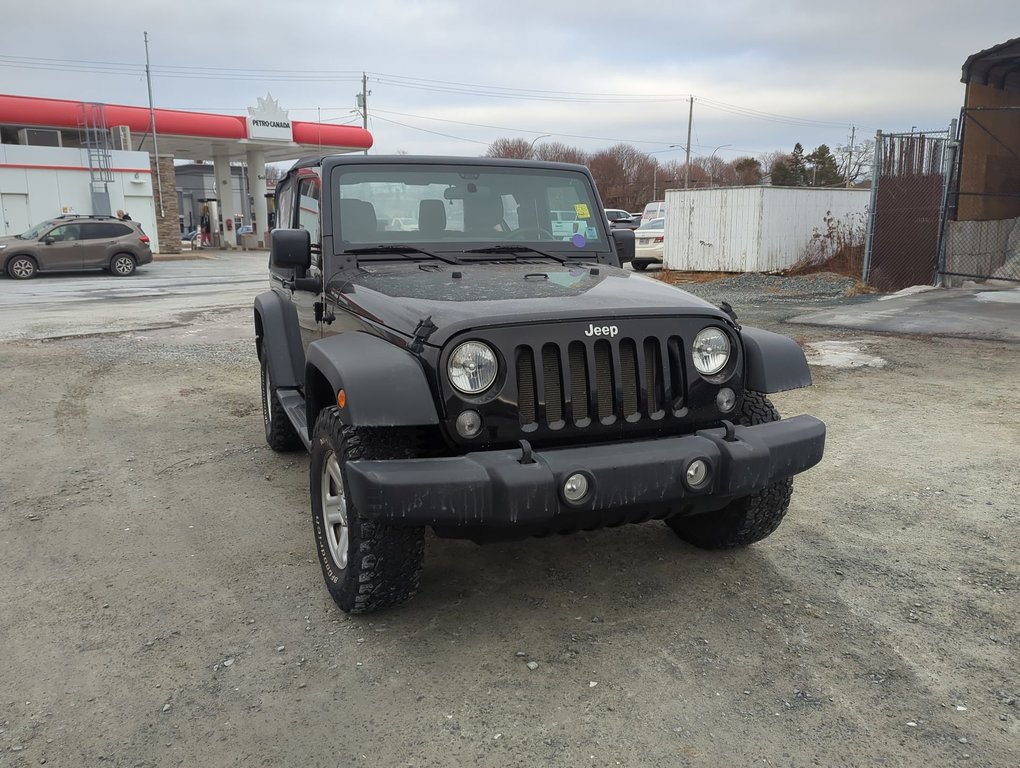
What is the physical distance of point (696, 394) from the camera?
3207mm

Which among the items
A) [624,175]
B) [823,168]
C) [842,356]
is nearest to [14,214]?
[842,356]

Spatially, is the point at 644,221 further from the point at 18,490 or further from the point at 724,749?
the point at 724,749

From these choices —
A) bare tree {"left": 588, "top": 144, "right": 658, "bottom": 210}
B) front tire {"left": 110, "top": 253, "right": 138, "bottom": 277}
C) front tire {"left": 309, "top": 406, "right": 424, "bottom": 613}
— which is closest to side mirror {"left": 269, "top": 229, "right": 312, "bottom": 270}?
front tire {"left": 309, "top": 406, "right": 424, "bottom": 613}

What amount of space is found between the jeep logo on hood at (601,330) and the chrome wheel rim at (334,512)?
112 centimetres

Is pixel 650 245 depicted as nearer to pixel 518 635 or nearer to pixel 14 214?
pixel 518 635

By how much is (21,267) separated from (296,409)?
19594 mm

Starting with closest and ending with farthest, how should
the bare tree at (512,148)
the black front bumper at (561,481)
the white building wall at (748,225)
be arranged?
the black front bumper at (561,481) → the white building wall at (748,225) → the bare tree at (512,148)

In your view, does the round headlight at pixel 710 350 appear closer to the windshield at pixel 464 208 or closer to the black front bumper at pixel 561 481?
the black front bumper at pixel 561 481

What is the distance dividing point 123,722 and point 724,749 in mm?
1931

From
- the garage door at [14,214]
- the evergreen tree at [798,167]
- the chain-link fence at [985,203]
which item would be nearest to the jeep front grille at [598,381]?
the chain-link fence at [985,203]

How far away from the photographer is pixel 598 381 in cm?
306

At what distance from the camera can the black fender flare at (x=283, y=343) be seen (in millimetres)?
4930

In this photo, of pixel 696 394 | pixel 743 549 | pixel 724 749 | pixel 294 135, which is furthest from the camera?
pixel 294 135

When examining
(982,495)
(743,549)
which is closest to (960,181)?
(982,495)
